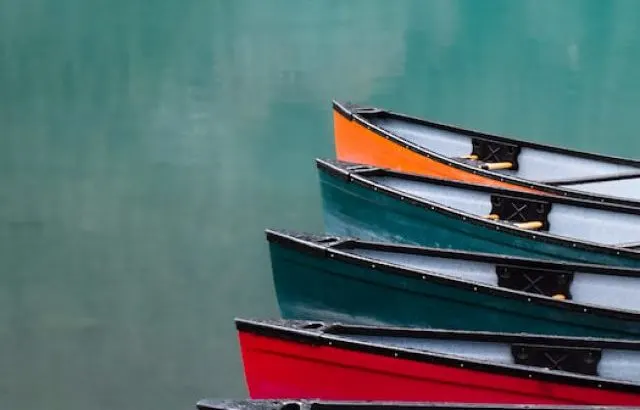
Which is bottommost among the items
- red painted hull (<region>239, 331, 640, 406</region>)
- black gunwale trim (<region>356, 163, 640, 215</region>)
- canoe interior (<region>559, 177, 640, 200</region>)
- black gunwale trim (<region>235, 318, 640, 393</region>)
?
red painted hull (<region>239, 331, 640, 406</region>)

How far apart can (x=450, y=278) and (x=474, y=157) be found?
2677 millimetres

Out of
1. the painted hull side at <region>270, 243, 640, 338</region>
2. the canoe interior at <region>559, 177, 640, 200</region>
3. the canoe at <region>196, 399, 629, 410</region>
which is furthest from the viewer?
the canoe interior at <region>559, 177, 640, 200</region>

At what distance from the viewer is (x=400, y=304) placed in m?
4.88

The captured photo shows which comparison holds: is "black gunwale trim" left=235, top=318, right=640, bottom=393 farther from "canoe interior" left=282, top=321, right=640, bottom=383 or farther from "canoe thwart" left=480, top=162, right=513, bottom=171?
"canoe thwart" left=480, top=162, right=513, bottom=171

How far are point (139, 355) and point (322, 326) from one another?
2.14 m

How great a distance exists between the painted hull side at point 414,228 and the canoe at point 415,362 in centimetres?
126

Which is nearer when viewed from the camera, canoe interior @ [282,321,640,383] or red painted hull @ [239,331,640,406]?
red painted hull @ [239,331,640,406]

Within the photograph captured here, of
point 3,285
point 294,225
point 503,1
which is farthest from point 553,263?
point 503,1

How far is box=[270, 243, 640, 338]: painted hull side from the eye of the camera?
447cm

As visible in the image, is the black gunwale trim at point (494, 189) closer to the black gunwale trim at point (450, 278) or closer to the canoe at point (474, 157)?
the canoe at point (474, 157)

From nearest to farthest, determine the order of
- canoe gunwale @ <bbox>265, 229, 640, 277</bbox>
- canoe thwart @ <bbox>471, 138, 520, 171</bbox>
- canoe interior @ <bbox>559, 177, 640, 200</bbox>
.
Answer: canoe gunwale @ <bbox>265, 229, 640, 277</bbox>
canoe interior @ <bbox>559, 177, 640, 200</bbox>
canoe thwart @ <bbox>471, 138, 520, 171</bbox>

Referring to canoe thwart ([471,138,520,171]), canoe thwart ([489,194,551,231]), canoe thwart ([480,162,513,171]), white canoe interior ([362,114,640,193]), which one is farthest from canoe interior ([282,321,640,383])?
canoe thwart ([471,138,520,171])

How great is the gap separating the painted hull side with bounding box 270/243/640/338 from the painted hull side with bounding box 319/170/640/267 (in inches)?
31.7

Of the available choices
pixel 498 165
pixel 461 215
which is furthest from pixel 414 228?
pixel 498 165
